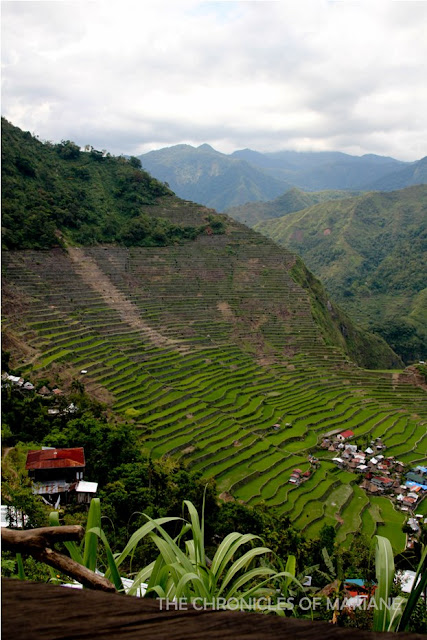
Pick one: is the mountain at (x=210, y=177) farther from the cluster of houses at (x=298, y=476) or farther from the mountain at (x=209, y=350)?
the cluster of houses at (x=298, y=476)

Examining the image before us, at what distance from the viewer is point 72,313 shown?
69.3 feet

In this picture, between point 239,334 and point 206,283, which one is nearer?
point 239,334

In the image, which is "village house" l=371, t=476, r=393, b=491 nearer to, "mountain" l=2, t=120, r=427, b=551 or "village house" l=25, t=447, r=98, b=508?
"mountain" l=2, t=120, r=427, b=551

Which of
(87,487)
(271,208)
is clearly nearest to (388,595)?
(87,487)

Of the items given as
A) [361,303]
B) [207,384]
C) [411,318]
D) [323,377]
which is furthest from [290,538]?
[361,303]

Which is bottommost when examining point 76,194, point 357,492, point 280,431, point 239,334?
point 357,492

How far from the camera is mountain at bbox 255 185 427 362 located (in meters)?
47.6

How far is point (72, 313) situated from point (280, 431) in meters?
10.6

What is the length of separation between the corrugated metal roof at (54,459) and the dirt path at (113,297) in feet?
→ 34.2

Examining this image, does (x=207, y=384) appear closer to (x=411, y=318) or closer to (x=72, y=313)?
(x=72, y=313)

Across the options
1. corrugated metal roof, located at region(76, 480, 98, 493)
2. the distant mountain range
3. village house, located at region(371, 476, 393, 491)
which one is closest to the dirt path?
village house, located at region(371, 476, 393, 491)

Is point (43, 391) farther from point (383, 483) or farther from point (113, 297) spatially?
point (383, 483)

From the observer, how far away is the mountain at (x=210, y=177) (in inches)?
6191

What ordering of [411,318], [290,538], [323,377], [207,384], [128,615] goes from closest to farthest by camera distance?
[128,615]
[290,538]
[207,384]
[323,377]
[411,318]
